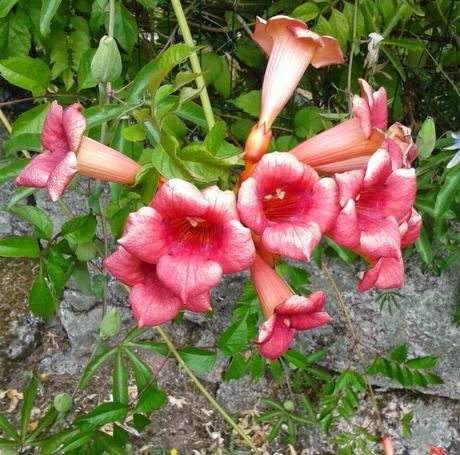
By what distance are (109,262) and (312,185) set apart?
299mm

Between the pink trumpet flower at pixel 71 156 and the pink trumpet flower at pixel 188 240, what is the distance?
0.46 feet

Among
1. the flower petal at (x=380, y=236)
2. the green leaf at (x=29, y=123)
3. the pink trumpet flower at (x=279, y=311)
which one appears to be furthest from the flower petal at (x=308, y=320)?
the green leaf at (x=29, y=123)

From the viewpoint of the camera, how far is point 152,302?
2.81ft

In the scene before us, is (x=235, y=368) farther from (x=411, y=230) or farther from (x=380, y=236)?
(x=380, y=236)

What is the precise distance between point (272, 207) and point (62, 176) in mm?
292

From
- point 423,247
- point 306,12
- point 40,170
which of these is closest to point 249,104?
point 306,12

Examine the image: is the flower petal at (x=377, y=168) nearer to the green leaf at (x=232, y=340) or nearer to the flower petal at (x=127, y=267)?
the flower petal at (x=127, y=267)

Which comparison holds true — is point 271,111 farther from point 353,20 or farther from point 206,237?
point 353,20

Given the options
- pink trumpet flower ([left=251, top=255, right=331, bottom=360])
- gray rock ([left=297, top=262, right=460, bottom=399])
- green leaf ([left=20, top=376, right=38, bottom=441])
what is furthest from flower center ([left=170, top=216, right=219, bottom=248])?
gray rock ([left=297, top=262, right=460, bottom=399])

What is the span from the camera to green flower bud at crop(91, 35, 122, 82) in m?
1.01

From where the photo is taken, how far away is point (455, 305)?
8.20 feet

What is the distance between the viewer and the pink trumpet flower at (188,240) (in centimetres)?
77

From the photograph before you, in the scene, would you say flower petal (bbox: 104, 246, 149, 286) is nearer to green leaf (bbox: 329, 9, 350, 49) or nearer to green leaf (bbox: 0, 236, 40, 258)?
green leaf (bbox: 0, 236, 40, 258)

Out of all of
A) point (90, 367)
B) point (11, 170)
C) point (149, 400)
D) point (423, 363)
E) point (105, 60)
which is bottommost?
point (423, 363)
